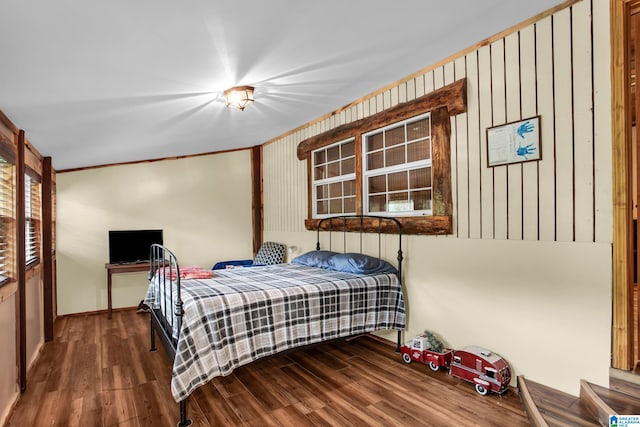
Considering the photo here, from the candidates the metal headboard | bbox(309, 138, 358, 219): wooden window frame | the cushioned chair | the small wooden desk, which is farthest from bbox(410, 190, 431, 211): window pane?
the small wooden desk

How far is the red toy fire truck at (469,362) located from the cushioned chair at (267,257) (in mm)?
2690

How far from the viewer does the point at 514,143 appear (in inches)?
104

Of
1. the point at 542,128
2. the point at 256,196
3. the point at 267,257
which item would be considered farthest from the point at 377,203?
the point at 256,196

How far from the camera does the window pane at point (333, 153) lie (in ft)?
14.9

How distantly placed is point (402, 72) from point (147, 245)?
4207mm

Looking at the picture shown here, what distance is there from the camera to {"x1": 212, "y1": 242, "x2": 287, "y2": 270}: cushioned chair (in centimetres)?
550

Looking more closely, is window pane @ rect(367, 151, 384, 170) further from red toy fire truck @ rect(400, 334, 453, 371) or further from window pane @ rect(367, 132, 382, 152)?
red toy fire truck @ rect(400, 334, 453, 371)

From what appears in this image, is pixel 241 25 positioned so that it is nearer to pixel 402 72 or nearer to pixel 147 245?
pixel 402 72

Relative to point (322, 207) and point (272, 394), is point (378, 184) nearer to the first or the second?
point (322, 207)

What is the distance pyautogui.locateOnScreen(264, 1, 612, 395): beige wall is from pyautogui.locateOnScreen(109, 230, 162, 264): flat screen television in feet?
13.0

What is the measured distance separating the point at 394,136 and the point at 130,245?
3980mm

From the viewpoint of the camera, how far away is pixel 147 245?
5.32 meters

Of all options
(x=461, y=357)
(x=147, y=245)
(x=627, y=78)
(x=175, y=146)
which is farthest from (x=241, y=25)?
(x=147, y=245)

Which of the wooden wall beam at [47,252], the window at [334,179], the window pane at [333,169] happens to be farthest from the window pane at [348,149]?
the wooden wall beam at [47,252]
